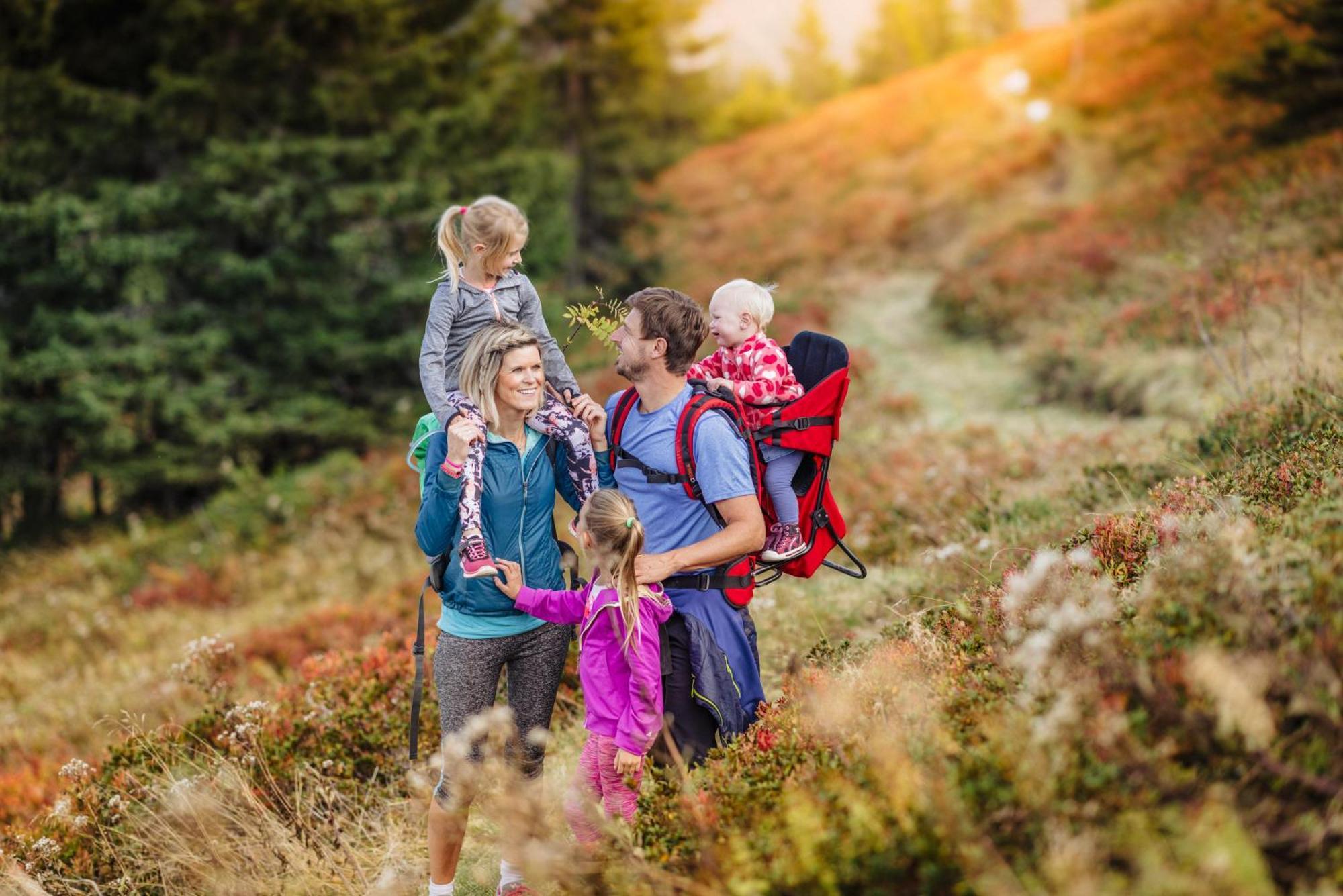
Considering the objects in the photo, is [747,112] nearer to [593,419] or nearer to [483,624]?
[593,419]

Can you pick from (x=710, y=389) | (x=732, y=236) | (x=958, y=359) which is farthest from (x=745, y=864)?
(x=732, y=236)

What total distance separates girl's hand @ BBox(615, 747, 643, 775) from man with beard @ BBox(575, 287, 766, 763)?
8.0 inches

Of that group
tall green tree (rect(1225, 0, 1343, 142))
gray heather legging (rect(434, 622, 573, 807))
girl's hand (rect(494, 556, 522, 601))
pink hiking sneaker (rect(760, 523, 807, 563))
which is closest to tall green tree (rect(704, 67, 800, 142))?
tall green tree (rect(1225, 0, 1343, 142))

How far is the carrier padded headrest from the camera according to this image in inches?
150

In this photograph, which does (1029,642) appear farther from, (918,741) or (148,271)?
(148,271)

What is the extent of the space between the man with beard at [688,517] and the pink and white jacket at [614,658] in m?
0.12

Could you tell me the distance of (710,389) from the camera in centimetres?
366

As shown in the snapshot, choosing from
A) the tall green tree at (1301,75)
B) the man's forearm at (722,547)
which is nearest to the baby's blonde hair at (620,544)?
the man's forearm at (722,547)

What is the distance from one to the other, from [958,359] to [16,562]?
1445 centimetres

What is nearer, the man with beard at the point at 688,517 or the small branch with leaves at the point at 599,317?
the man with beard at the point at 688,517

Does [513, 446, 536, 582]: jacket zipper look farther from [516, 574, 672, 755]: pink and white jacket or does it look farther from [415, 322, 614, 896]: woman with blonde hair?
[516, 574, 672, 755]: pink and white jacket

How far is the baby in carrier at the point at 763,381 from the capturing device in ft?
12.8

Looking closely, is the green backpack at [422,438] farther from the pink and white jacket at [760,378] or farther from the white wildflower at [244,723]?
the white wildflower at [244,723]

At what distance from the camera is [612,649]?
3.43m
